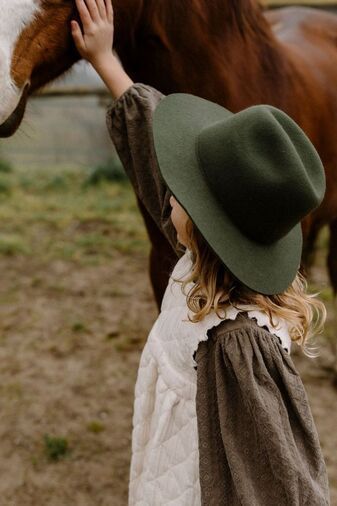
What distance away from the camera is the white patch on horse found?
140 centimetres

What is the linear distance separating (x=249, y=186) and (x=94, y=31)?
64cm

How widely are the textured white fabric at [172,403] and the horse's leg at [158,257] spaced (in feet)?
1.84

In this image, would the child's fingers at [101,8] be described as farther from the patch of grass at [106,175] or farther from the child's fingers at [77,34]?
the patch of grass at [106,175]

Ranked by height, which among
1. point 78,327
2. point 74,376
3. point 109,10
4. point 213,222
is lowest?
Result: point 78,327

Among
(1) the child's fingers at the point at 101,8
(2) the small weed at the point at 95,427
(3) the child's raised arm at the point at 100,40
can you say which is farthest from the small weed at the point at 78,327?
(1) the child's fingers at the point at 101,8

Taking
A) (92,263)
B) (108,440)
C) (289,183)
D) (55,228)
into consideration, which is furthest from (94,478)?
(55,228)

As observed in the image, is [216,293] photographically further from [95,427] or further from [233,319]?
[95,427]

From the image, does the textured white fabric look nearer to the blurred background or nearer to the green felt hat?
the green felt hat

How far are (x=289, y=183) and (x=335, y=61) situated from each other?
1606 mm

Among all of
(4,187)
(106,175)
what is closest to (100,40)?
(4,187)

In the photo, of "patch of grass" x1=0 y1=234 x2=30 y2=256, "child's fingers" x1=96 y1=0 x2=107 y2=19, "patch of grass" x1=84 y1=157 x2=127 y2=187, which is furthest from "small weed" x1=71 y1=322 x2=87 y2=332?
"patch of grass" x1=84 y1=157 x2=127 y2=187

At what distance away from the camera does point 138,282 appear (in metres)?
3.99

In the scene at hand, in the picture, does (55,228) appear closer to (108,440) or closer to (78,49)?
(108,440)

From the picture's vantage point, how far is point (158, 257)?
212 centimetres
